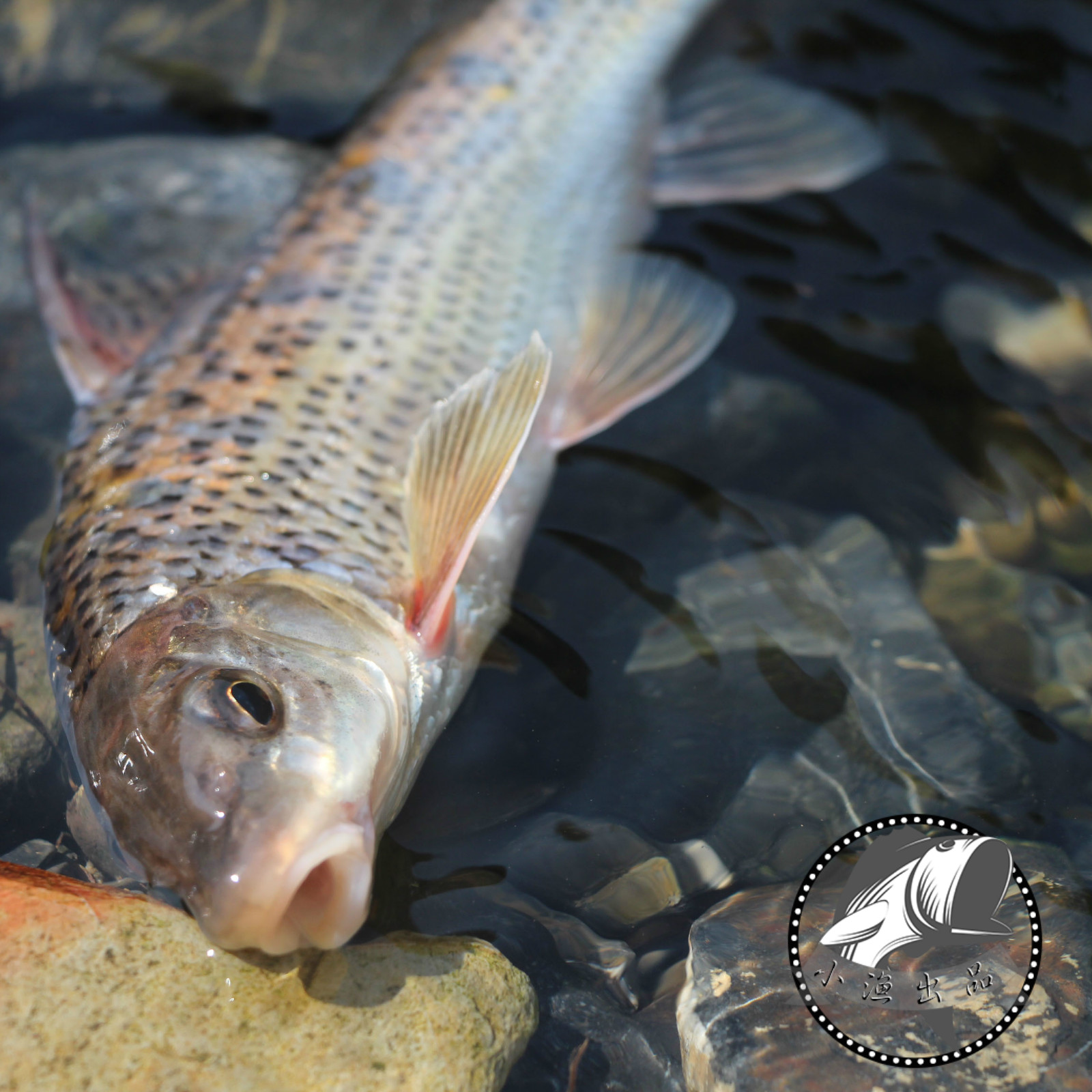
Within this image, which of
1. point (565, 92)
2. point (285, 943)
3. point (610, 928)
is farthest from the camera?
point (565, 92)

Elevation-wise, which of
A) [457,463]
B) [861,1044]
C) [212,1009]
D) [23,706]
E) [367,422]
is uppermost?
[457,463]

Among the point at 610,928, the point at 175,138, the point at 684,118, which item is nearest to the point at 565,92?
the point at 684,118

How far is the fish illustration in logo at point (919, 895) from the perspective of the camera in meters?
2.58

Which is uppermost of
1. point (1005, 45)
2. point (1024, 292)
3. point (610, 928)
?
point (1005, 45)

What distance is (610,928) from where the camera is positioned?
2814mm

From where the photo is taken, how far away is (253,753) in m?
2.36

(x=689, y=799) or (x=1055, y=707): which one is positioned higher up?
(x=1055, y=707)

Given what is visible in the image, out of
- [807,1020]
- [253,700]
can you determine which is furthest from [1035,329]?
[253,700]

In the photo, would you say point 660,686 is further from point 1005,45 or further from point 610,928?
point 1005,45

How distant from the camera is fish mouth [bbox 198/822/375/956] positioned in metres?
2.19

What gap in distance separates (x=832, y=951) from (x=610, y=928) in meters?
0.59

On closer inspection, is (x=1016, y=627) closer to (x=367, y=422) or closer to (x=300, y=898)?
(x=367, y=422)

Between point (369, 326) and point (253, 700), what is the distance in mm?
1569

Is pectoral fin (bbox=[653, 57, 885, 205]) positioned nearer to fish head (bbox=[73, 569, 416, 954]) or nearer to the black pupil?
fish head (bbox=[73, 569, 416, 954])
